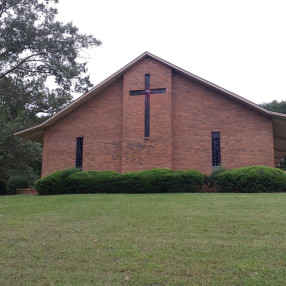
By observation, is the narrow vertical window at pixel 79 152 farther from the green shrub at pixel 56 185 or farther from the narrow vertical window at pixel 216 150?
the narrow vertical window at pixel 216 150

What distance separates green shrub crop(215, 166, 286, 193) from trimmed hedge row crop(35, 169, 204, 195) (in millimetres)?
1339

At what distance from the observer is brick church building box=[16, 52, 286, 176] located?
16.5 m

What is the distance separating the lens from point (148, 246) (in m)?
5.66

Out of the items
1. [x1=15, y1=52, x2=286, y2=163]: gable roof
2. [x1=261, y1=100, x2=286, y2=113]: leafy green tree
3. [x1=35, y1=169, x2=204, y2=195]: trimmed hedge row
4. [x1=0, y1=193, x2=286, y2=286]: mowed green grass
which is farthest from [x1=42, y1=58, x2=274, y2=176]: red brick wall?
[x1=261, y1=100, x2=286, y2=113]: leafy green tree

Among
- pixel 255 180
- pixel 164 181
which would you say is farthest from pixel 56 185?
pixel 255 180

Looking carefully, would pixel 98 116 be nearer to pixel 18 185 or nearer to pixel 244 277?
pixel 18 185

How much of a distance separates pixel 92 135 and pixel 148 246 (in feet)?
45.0

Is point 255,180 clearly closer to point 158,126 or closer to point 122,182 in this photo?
point 122,182

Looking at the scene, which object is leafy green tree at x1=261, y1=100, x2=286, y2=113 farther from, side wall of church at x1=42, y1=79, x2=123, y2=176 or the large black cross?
side wall of church at x1=42, y1=79, x2=123, y2=176

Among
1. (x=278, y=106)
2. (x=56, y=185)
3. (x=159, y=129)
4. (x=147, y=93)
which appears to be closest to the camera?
(x=56, y=185)

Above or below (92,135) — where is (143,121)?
above

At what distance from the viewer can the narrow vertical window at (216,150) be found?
16859 millimetres

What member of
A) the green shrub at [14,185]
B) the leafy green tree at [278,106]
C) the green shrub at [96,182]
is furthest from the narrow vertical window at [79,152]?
the leafy green tree at [278,106]

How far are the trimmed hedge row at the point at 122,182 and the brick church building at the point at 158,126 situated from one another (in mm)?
2317
